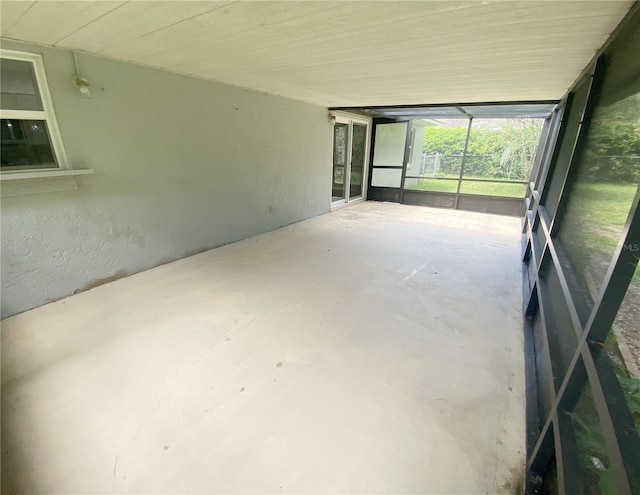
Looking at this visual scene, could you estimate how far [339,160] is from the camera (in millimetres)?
6688

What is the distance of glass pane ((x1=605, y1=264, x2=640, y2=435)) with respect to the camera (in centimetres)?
77

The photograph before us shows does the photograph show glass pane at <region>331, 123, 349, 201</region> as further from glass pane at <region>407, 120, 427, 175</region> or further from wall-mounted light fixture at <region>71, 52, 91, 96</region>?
wall-mounted light fixture at <region>71, 52, 91, 96</region>

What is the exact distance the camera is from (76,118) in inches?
97.9

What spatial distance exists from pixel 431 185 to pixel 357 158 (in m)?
1.99

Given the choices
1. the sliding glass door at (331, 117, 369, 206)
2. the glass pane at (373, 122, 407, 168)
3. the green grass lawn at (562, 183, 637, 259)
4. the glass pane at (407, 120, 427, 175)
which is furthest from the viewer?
the glass pane at (407, 120, 427, 175)

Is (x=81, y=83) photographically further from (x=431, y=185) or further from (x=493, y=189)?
(x=493, y=189)

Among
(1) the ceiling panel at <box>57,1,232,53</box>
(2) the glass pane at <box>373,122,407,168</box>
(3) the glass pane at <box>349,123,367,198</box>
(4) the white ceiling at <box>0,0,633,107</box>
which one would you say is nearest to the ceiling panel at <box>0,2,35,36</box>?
(4) the white ceiling at <box>0,0,633,107</box>

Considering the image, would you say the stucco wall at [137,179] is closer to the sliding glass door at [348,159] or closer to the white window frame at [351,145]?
the white window frame at [351,145]

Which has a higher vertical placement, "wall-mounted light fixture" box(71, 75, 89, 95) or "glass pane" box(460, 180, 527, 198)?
"wall-mounted light fixture" box(71, 75, 89, 95)

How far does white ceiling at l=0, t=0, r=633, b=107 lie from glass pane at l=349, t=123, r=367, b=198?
4.05m

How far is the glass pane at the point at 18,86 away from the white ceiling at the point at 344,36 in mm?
285

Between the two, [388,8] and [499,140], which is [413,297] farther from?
[499,140]

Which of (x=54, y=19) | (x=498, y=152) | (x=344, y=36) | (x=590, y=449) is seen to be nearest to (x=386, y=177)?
(x=498, y=152)

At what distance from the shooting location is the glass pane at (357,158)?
7004 millimetres
